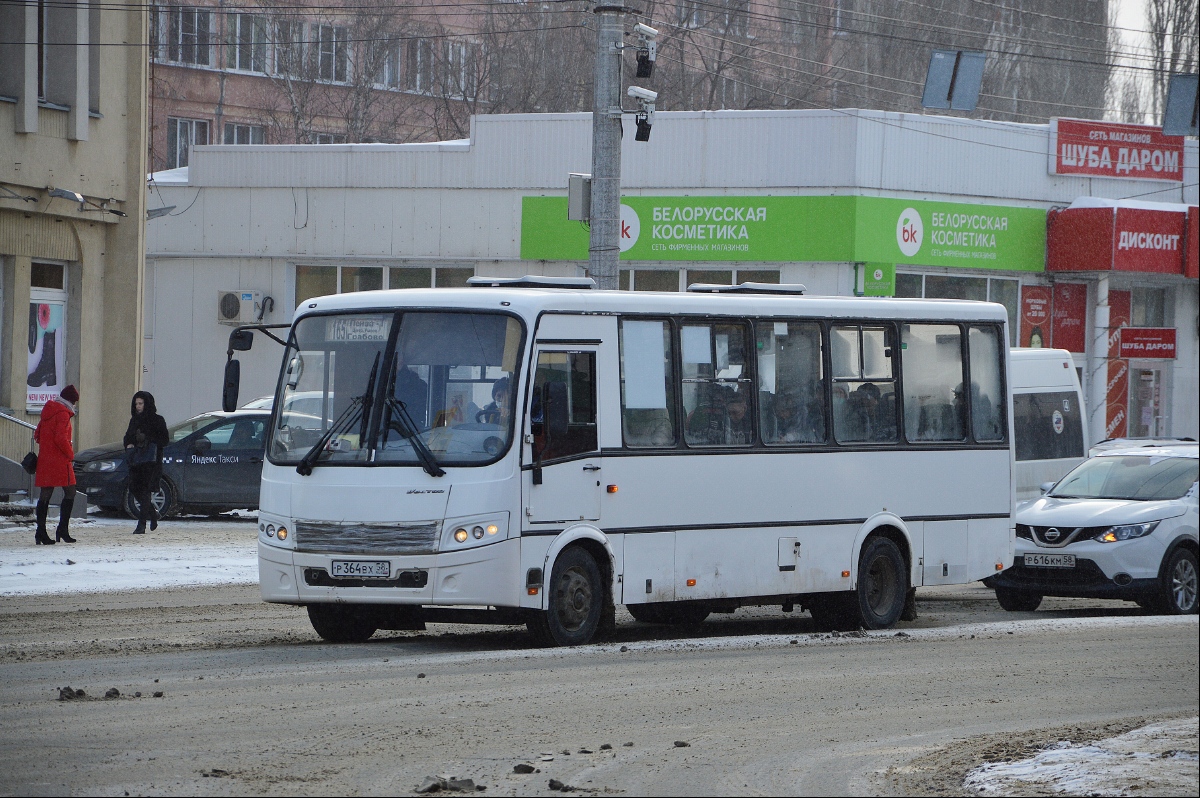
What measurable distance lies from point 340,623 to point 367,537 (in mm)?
1271

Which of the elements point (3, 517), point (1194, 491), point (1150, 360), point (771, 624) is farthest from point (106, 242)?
point (1194, 491)

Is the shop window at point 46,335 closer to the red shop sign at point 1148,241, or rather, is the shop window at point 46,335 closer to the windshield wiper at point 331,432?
the windshield wiper at point 331,432

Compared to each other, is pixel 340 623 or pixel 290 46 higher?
pixel 290 46

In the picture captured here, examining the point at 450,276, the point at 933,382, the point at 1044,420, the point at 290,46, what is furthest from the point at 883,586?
the point at 290,46

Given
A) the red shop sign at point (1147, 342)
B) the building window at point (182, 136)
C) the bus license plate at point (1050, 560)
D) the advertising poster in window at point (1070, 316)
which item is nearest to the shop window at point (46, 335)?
the bus license plate at point (1050, 560)

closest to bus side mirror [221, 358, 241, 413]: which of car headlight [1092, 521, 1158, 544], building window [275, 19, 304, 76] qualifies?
car headlight [1092, 521, 1158, 544]

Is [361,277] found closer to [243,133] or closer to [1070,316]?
[1070,316]

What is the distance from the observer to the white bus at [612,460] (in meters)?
11.9

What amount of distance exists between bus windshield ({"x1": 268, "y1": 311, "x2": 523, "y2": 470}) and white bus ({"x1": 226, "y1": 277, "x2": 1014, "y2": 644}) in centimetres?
2

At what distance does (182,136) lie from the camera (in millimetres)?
58188

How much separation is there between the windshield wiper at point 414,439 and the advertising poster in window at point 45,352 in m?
16.0

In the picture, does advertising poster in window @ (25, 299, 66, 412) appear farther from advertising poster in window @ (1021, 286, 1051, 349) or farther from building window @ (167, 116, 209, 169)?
building window @ (167, 116, 209, 169)

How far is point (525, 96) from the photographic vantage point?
162ft

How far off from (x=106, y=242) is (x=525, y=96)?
23060mm
